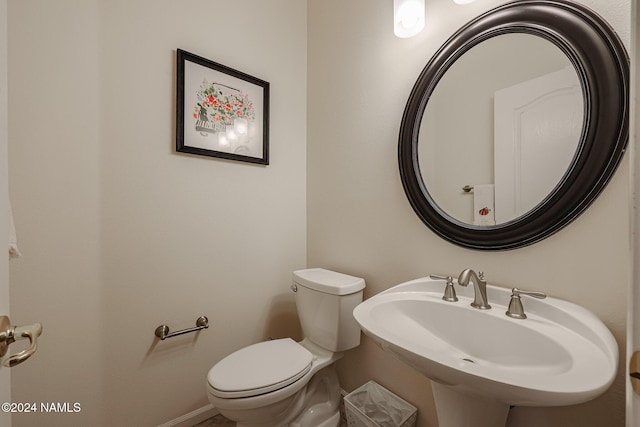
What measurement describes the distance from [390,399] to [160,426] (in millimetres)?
1109

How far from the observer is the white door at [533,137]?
0.80 metres

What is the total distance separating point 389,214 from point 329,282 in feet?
1.48

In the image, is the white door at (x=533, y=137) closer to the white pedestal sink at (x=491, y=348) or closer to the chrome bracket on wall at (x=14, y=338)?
the white pedestal sink at (x=491, y=348)

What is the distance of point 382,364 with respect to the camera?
132cm

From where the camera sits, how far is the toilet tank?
4.10 feet

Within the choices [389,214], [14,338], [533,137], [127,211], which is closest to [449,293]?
[389,214]

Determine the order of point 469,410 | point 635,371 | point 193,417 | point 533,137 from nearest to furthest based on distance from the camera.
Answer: point 635,371 → point 469,410 → point 533,137 → point 193,417

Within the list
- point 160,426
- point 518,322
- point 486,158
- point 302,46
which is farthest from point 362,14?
point 160,426

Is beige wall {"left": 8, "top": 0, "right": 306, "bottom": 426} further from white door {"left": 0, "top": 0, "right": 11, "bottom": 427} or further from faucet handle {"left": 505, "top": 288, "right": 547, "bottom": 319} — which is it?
faucet handle {"left": 505, "top": 288, "right": 547, "bottom": 319}

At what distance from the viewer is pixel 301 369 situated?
3.66 feet

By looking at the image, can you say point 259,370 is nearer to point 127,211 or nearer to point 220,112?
point 127,211

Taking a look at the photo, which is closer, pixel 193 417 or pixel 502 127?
pixel 502 127

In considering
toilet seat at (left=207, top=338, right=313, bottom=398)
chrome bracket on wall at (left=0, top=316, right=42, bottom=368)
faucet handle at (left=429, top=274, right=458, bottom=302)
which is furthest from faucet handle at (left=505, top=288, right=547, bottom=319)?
chrome bracket on wall at (left=0, top=316, right=42, bottom=368)

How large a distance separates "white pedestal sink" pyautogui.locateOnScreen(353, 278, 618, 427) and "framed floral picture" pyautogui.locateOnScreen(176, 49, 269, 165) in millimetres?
1090
